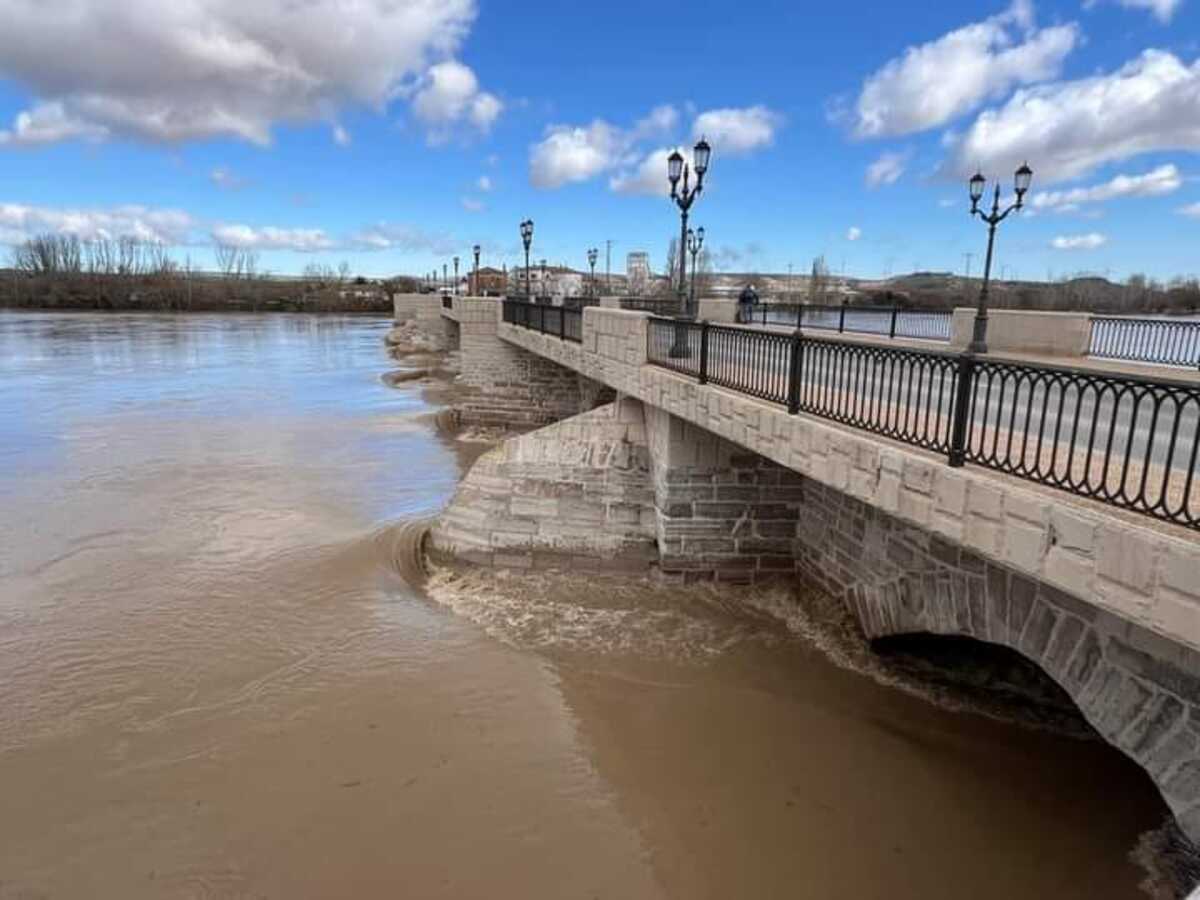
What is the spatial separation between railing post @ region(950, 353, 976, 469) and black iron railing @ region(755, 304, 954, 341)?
433 inches

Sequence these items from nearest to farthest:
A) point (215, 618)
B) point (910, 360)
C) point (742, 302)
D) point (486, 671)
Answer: point (910, 360)
point (486, 671)
point (215, 618)
point (742, 302)

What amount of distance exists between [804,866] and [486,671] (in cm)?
417

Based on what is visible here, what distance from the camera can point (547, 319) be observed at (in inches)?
746

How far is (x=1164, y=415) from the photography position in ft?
26.8

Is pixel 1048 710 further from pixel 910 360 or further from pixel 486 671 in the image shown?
pixel 486 671

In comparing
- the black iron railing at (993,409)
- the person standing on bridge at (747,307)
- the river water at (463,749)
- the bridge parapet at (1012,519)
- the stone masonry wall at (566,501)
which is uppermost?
the person standing on bridge at (747,307)

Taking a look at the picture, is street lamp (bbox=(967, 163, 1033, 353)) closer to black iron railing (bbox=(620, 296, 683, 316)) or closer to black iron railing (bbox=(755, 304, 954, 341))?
black iron railing (bbox=(755, 304, 954, 341))

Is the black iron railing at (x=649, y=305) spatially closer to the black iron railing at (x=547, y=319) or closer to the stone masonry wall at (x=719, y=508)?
the black iron railing at (x=547, y=319)

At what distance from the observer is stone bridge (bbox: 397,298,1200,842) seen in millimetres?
4133

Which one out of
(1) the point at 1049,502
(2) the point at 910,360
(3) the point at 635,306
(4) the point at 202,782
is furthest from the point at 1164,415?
(3) the point at 635,306

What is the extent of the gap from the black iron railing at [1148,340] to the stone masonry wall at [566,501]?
313 inches

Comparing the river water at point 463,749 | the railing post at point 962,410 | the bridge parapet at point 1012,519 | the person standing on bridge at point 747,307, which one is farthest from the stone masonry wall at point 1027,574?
the person standing on bridge at point 747,307

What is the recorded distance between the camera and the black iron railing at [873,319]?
53.9 feet

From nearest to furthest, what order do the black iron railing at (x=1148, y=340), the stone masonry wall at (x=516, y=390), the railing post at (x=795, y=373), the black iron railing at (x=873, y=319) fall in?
the railing post at (x=795, y=373) → the black iron railing at (x=1148, y=340) → the black iron railing at (x=873, y=319) → the stone masonry wall at (x=516, y=390)
